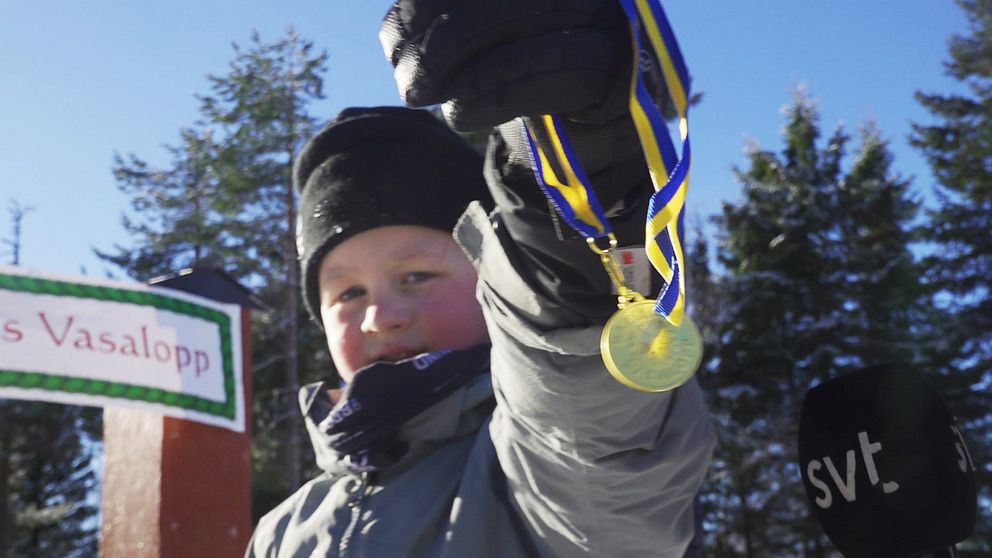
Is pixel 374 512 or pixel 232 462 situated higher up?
pixel 232 462

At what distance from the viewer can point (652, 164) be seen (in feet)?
3.53

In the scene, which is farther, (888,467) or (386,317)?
(386,317)

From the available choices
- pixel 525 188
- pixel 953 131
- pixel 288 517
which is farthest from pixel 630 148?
pixel 953 131

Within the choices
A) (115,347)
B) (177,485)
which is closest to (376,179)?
(115,347)

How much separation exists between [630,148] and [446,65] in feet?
0.83

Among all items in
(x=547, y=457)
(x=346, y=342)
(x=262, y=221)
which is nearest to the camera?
(x=547, y=457)

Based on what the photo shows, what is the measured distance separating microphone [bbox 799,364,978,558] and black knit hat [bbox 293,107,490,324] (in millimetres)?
1038

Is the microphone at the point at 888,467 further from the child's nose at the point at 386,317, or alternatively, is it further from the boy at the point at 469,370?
the child's nose at the point at 386,317

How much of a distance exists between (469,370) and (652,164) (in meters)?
1.05

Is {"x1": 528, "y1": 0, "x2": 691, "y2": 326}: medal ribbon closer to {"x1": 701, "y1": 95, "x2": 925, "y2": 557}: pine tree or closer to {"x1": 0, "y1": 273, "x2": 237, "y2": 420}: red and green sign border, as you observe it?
{"x1": 0, "y1": 273, "x2": 237, "y2": 420}: red and green sign border

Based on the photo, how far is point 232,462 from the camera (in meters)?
6.12

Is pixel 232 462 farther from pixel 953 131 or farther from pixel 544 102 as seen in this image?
pixel 953 131

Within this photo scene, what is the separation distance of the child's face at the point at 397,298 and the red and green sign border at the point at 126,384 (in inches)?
148

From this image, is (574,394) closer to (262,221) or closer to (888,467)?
(888,467)
